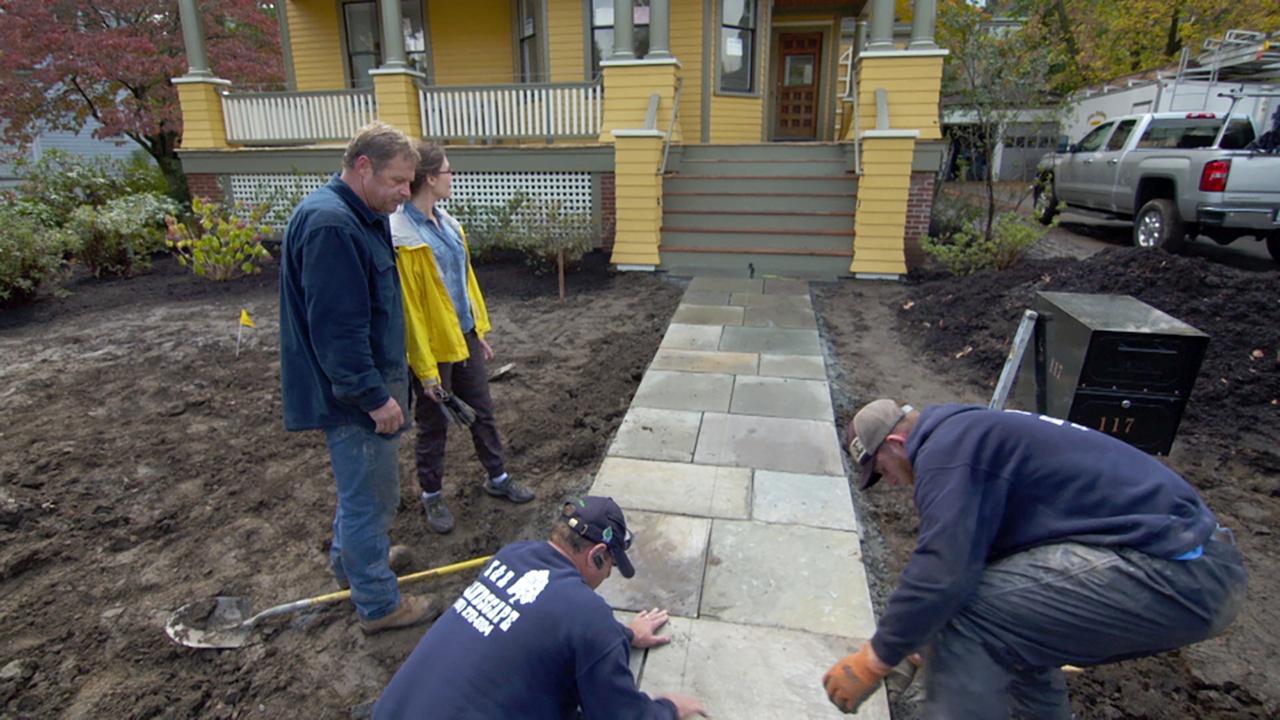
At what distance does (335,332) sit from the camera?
222 cm

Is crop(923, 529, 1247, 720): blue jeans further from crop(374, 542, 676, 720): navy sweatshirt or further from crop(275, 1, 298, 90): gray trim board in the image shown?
crop(275, 1, 298, 90): gray trim board

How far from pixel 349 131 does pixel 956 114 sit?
8.37 metres

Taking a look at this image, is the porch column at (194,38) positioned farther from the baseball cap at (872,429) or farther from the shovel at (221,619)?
the baseball cap at (872,429)

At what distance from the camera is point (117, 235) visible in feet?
28.7

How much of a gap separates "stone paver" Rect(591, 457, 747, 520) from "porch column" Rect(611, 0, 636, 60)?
676cm

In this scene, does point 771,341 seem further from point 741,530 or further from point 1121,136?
point 1121,136

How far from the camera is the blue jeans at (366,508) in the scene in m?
2.45

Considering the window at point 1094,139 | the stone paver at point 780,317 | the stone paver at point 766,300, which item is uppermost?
the window at point 1094,139

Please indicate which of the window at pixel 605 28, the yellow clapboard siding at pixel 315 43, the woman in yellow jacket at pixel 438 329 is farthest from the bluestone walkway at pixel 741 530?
the yellow clapboard siding at pixel 315 43

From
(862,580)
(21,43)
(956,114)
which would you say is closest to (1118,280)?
(956,114)

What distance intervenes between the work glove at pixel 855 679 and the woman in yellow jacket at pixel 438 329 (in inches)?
73.2

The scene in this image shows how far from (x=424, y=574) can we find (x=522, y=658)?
1546 mm

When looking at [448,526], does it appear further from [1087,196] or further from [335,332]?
[1087,196]

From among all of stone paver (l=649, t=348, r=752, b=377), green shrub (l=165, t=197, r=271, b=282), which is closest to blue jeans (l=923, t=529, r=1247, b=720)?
stone paver (l=649, t=348, r=752, b=377)
